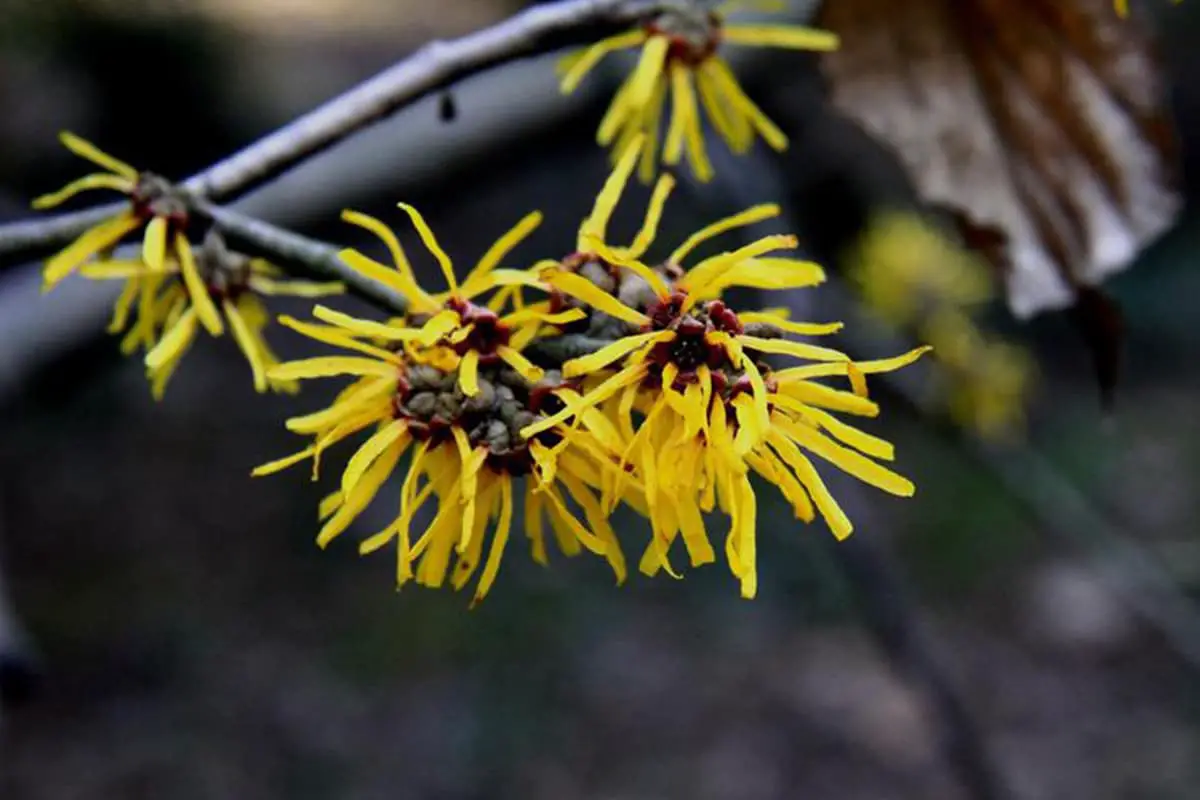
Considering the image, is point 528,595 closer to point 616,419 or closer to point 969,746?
point 969,746

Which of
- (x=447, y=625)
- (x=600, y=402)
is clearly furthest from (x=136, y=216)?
(x=447, y=625)

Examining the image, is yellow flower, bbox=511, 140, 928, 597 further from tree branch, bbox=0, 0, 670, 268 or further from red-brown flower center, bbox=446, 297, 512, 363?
tree branch, bbox=0, 0, 670, 268

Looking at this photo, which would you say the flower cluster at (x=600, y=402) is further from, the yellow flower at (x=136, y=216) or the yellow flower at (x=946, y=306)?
the yellow flower at (x=946, y=306)

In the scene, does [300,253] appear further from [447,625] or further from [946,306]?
[447,625]

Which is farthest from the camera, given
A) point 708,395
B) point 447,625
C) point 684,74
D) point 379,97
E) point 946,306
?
point 447,625

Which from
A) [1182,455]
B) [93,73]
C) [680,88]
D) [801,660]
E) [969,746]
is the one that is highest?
[680,88]

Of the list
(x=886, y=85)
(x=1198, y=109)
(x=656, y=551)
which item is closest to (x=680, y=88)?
(x=886, y=85)

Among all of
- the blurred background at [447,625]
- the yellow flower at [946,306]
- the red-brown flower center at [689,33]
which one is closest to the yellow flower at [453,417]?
the red-brown flower center at [689,33]
